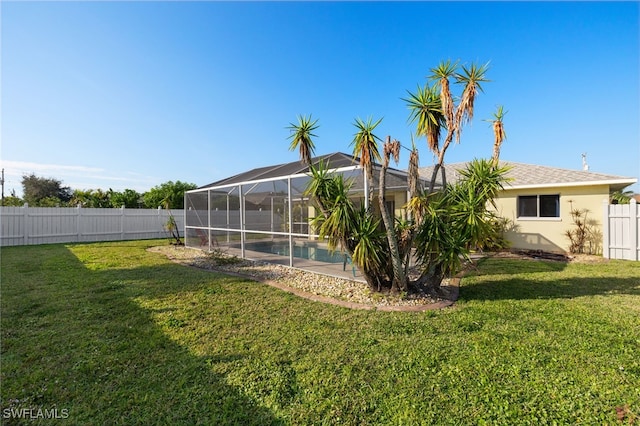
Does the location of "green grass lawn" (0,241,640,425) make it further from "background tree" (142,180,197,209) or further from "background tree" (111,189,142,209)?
"background tree" (111,189,142,209)

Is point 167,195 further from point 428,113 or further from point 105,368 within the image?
point 428,113

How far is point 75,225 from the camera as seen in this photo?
51.7ft

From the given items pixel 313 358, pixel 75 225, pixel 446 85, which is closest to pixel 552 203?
pixel 446 85

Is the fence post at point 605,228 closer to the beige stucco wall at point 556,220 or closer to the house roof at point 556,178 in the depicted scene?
the beige stucco wall at point 556,220

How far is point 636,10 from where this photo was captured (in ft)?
25.7

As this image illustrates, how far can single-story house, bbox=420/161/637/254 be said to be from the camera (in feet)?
34.4

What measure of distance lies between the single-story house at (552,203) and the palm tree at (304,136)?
20.8ft

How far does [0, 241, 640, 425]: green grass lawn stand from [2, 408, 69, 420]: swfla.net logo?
28mm

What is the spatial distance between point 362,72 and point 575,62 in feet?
25.5

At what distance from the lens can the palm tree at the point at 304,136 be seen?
5.78 m

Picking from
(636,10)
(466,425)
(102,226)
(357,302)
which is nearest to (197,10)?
(357,302)

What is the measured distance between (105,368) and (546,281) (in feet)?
28.7

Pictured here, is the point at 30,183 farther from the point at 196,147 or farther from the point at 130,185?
the point at 196,147

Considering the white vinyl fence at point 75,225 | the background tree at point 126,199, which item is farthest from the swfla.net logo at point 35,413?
the background tree at point 126,199
